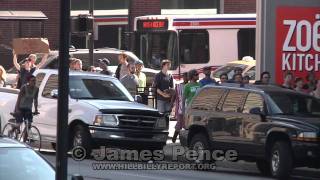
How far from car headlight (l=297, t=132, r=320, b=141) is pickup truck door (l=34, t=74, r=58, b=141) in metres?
5.87

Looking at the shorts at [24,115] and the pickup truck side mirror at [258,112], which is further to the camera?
the shorts at [24,115]

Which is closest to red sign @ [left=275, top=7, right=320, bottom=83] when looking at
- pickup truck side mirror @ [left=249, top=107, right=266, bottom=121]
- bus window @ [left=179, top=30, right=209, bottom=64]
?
pickup truck side mirror @ [left=249, top=107, right=266, bottom=121]

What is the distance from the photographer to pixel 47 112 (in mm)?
19000

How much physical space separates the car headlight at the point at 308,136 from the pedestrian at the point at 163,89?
6.80 metres

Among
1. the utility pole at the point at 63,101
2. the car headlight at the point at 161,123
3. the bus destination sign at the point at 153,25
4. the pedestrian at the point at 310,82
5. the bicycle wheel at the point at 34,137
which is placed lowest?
the bicycle wheel at the point at 34,137

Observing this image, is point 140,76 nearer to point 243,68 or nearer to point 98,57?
point 243,68

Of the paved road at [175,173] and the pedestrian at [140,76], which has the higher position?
the pedestrian at [140,76]

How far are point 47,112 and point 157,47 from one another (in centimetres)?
1441

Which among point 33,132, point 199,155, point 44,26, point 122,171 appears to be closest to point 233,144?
point 199,155

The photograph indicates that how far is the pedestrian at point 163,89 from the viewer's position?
21.5 meters

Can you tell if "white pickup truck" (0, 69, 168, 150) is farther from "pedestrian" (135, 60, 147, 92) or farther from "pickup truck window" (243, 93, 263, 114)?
"pedestrian" (135, 60, 147, 92)

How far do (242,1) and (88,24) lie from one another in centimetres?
2238

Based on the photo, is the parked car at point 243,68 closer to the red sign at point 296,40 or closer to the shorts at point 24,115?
the red sign at point 296,40

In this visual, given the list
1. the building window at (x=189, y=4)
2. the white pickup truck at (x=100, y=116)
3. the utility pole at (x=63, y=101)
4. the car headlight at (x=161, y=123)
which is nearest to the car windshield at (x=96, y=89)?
the white pickup truck at (x=100, y=116)
